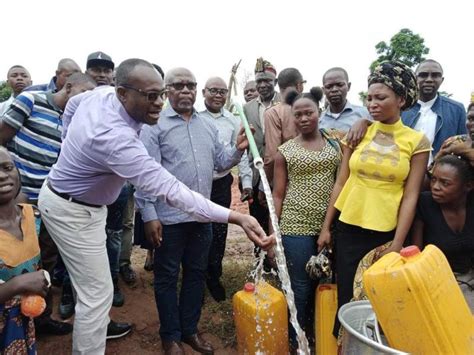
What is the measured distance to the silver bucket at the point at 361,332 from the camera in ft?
4.62

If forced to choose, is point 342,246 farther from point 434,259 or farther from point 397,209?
point 434,259

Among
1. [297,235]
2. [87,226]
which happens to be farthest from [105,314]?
[297,235]

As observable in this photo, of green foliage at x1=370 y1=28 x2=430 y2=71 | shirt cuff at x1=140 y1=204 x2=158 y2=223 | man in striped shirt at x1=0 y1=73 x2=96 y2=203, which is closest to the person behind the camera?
shirt cuff at x1=140 y1=204 x2=158 y2=223

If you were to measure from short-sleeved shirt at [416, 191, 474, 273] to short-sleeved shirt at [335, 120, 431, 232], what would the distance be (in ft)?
0.54

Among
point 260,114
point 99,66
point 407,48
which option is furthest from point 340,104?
point 407,48

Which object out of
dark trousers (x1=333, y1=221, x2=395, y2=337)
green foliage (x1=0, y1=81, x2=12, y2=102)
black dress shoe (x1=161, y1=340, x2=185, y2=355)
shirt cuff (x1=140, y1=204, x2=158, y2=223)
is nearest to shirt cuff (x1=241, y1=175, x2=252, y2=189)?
shirt cuff (x1=140, y1=204, x2=158, y2=223)

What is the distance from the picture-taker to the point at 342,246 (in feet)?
8.39

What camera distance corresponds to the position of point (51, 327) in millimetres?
3031

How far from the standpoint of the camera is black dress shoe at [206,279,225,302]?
3889 millimetres

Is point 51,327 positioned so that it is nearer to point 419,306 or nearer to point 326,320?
point 326,320

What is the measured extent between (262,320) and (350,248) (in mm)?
820

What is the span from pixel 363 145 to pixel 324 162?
38 centimetres

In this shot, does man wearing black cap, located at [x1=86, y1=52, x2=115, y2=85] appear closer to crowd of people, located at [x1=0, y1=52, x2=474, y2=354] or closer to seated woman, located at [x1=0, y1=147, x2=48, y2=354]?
crowd of people, located at [x1=0, y1=52, x2=474, y2=354]

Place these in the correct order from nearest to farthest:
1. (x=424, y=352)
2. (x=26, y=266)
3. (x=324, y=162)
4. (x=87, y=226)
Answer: (x=424, y=352), (x=26, y=266), (x=87, y=226), (x=324, y=162)
